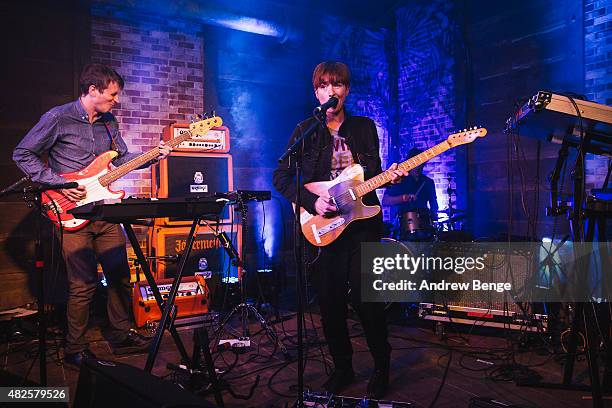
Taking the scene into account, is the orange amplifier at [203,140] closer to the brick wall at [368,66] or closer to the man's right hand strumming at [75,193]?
the man's right hand strumming at [75,193]

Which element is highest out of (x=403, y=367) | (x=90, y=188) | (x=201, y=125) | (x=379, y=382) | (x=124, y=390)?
(x=201, y=125)

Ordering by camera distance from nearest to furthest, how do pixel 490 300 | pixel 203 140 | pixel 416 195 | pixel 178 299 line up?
pixel 490 300
pixel 178 299
pixel 203 140
pixel 416 195

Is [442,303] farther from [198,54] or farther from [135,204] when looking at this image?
[198,54]

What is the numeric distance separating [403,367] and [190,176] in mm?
3064

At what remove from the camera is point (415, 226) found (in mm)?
5273

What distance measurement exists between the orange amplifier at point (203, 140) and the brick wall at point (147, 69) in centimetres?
50

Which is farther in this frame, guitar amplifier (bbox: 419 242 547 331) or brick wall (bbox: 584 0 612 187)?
brick wall (bbox: 584 0 612 187)

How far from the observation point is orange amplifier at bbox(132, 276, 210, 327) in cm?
451

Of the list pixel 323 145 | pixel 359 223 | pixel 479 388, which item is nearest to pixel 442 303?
pixel 479 388

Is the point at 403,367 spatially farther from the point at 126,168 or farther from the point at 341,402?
the point at 126,168

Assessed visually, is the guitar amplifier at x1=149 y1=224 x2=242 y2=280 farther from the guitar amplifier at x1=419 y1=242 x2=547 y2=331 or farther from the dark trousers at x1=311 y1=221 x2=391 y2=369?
the guitar amplifier at x1=419 y1=242 x2=547 y2=331

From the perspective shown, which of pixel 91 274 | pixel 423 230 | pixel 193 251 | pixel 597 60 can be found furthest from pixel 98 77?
pixel 597 60

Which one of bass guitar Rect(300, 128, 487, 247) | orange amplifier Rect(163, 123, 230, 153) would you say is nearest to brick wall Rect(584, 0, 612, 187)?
bass guitar Rect(300, 128, 487, 247)

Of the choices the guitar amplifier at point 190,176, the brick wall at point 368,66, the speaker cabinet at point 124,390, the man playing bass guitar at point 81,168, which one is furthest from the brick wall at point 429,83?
the speaker cabinet at point 124,390
